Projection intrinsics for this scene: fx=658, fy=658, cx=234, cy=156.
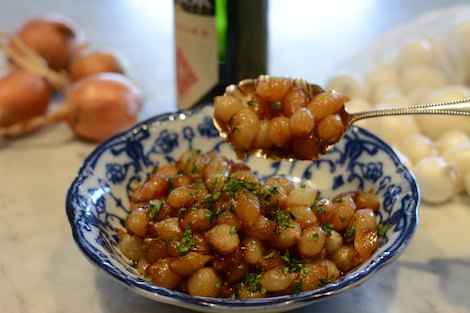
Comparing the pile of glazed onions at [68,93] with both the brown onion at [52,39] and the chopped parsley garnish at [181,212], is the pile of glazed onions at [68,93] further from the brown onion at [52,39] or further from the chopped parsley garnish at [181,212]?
the chopped parsley garnish at [181,212]

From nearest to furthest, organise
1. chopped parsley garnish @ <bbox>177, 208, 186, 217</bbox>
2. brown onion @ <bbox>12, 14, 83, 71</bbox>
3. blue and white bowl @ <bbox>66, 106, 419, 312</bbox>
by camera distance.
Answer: blue and white bowl @ <bbox>66, 106, 419, 312</bbox>, chopped parsley garnish @ <bbox>177, 208, 186, 217</bbox>, brown onion @ <bbox>12, 14, 83, 71</bbox>

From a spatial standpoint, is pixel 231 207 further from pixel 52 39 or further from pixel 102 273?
pixel 52 39

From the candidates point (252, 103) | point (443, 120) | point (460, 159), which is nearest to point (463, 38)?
point (443, 120)

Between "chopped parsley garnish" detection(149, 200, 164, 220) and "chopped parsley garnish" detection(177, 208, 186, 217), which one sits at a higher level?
"chopped parsley garnish" detection(177, 208, 186, 217)

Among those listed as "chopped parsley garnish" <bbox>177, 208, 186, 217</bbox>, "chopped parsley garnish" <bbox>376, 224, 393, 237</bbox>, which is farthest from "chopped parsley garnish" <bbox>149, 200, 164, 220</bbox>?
"chopped parsley garnish" <bbox>376, 224, 393, 237</bbox>

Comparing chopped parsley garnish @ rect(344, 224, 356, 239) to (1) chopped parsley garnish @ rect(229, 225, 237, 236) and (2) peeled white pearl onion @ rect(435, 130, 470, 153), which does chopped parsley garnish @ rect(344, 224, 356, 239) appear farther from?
(2) peeled white pearl onion @ rect(435, 130, 470, 153)

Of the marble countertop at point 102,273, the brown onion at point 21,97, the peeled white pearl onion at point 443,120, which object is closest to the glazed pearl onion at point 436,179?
the marble countertop at point 102,273
